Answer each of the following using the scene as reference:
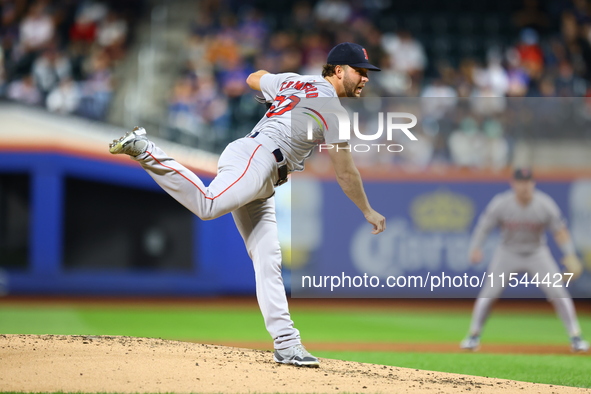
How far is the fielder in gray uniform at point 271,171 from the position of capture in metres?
4.53

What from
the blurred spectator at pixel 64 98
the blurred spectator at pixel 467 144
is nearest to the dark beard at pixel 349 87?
the blurred spectator at pixel 467 144

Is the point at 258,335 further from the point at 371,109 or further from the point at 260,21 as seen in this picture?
the point at 260,21

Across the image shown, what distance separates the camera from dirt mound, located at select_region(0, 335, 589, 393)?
421cm

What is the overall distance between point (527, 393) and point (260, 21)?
11.2m

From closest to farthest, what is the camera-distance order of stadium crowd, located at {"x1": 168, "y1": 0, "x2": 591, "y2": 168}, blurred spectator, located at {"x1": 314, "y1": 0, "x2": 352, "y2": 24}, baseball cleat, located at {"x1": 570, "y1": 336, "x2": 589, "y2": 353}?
baseball cleat, located at {"x1": 570, "y1": 336, "x2": 589, "y2": 353}, stadium crowd, located at {"x1": 168, "y1": 0, "x2": 591, "y2": 168}, blurred spectator, located at {"x1": 314, "y1": 0, "x2": 352, "y2": 24}

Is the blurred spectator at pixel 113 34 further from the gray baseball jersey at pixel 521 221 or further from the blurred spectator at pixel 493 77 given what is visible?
the gray baseball jersey at pixel 521 221

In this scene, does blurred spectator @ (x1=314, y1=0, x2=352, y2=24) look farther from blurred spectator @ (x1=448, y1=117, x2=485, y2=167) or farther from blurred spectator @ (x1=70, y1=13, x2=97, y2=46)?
blurred spectator @ (x1=448, y1=117, x2=485, y2=167)

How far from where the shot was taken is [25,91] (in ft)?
42.5

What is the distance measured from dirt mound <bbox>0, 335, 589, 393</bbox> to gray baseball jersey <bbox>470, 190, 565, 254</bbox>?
3.46 meters

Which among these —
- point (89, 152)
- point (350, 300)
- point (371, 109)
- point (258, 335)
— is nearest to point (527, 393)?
point (258, 335)

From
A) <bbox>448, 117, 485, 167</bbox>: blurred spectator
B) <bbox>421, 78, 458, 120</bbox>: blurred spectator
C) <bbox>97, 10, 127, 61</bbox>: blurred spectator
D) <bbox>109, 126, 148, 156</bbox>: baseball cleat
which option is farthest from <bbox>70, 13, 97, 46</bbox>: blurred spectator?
<bbox>109, 126, 148, 156</bbox>: baseball cleat

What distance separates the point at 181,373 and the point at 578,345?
4.79m

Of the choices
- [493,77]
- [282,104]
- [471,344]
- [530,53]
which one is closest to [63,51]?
[493,77]

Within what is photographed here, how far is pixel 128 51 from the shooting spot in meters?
15.0
